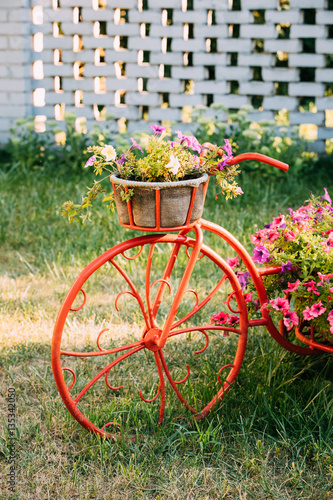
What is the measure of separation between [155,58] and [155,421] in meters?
4.25

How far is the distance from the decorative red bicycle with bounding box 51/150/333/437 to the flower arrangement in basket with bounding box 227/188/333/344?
0.20ft

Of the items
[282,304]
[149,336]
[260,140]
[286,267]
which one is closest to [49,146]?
[260,140]

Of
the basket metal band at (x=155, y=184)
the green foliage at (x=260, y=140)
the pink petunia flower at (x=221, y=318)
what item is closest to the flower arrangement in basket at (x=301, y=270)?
the pink petunia flower at (x=221, y=318)

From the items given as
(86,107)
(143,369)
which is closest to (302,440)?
(143,369)

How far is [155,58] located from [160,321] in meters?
3.45

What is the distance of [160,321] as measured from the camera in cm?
297

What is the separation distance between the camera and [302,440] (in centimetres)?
205

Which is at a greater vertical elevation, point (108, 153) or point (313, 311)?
point (108, 153)

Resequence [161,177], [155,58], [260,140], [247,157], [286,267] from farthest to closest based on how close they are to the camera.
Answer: [155,58], [260,140], [286,267], [247,157], [161,177]

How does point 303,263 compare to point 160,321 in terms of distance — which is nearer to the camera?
point 303,263

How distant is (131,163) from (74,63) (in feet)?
14.0

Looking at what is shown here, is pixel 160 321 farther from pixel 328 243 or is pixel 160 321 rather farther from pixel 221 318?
pixel 328 243

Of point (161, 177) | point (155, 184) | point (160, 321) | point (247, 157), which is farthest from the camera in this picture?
point (160, 321)

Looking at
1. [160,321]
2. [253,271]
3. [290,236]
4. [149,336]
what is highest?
[290,236]
